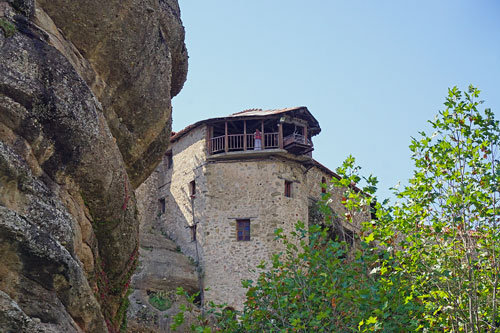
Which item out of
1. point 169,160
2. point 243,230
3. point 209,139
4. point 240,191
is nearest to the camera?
point 243,230

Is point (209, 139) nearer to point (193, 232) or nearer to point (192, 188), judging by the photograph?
point (192, 188)

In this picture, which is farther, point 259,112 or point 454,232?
point 259,112

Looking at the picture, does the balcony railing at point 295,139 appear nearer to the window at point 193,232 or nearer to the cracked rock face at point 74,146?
the window at point 193,232

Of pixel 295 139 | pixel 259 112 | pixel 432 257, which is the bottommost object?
pixel 432 257

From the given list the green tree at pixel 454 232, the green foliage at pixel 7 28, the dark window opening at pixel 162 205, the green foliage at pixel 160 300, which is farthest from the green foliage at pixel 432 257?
the dark window opening at pixel 162 205

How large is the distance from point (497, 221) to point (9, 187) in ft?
25.0

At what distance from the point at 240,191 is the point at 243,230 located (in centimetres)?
189

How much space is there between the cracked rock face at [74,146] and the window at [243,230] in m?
16.4

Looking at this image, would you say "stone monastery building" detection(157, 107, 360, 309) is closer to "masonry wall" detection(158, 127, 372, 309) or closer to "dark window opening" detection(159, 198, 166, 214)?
"masonry wall" detection(158, 127, 372, 309)

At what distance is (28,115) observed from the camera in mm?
8141

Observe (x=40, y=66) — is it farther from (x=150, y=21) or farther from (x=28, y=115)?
(x=150, y=21)

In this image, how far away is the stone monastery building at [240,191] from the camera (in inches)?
1136

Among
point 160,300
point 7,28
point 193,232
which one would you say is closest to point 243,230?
point 193,232

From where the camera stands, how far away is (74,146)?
8.92 meters
